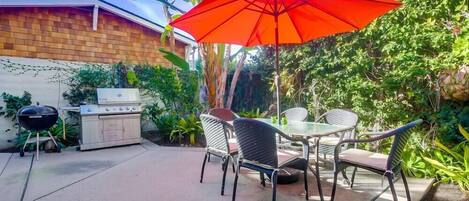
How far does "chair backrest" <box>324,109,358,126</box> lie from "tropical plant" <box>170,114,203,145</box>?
2.95 m

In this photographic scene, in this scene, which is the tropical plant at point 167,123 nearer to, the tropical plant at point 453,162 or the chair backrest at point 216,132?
the chair backrest at point 216,132

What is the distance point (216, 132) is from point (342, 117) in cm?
202

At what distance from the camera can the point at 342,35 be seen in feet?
17.4

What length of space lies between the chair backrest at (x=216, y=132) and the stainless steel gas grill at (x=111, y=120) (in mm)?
3098

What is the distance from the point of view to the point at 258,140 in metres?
2.74

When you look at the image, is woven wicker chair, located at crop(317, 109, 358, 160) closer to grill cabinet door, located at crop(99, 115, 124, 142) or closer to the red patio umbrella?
the red patio umbrella

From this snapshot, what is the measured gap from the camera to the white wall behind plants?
5887 mm

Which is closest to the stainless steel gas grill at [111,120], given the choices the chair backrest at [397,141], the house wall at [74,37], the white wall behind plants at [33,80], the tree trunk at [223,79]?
the white wall behind plants at [33,80]

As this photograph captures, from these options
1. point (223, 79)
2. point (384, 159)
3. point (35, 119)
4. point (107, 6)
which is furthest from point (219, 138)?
point (107, 6)

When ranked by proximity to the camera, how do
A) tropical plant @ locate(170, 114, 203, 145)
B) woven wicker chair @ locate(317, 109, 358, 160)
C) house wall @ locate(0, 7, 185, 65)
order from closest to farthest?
woven wicker chair @ locate(317, 109, 358, 160), tropical plant @ locate(170, 114, 203, 145), house wall @ locate(0, 7, 185, 65)

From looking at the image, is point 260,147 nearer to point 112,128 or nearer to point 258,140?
point 258,140

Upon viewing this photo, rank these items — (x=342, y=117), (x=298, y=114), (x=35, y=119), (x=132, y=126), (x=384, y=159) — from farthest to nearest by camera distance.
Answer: (x=132, y=126) → (x=35, y=119) → (x=298, y=114) → (x=342, y=117) → (x=384, y=159)

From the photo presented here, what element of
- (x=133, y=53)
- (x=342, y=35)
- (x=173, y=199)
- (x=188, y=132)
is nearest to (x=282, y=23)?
(x=342, y=35)

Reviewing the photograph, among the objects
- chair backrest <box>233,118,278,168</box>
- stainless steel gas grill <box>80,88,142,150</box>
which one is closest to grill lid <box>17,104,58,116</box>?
stainless steel gas grill <box>80,88,142,150</box>
